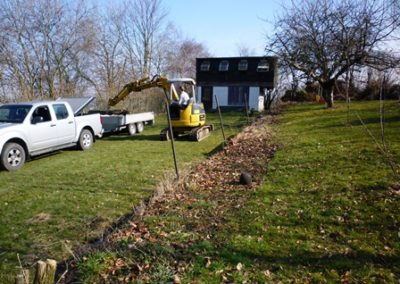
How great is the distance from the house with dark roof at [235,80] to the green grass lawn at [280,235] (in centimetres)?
2893

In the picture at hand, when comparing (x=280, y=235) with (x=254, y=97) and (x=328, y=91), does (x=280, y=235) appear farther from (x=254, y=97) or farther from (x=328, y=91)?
(x=254, y=97)

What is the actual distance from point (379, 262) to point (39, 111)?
10370 mm

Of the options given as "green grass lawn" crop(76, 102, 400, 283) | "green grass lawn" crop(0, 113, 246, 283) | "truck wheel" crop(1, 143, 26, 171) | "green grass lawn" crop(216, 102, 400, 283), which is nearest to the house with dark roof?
"green grass lawn" crop(0, 113, 246, 283)

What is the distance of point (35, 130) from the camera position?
10.6 meters

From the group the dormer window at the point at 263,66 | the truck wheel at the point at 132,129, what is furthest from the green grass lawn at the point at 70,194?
the dormer window at the point at 263,66

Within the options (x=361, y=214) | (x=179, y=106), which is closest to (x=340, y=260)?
(x=361, y=214)

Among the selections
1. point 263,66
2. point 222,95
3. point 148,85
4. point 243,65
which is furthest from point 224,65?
point 148,85

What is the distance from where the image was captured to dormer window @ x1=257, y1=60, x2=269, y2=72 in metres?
36.3

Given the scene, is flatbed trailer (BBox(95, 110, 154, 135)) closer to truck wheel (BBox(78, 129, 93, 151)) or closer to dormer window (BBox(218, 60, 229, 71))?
truck wheel (BBox(78, 129, 93, 151))

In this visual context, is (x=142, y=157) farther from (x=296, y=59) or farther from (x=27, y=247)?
(x=296, y=59)

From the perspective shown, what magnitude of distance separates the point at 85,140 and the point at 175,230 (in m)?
9.08

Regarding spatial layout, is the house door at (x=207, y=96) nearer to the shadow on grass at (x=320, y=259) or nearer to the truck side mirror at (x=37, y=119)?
A: the truck side mirror at (x=37, y=119)

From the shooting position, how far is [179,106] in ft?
48.5

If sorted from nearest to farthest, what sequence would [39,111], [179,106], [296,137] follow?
[39,111] → [296,137] → [179,106]
